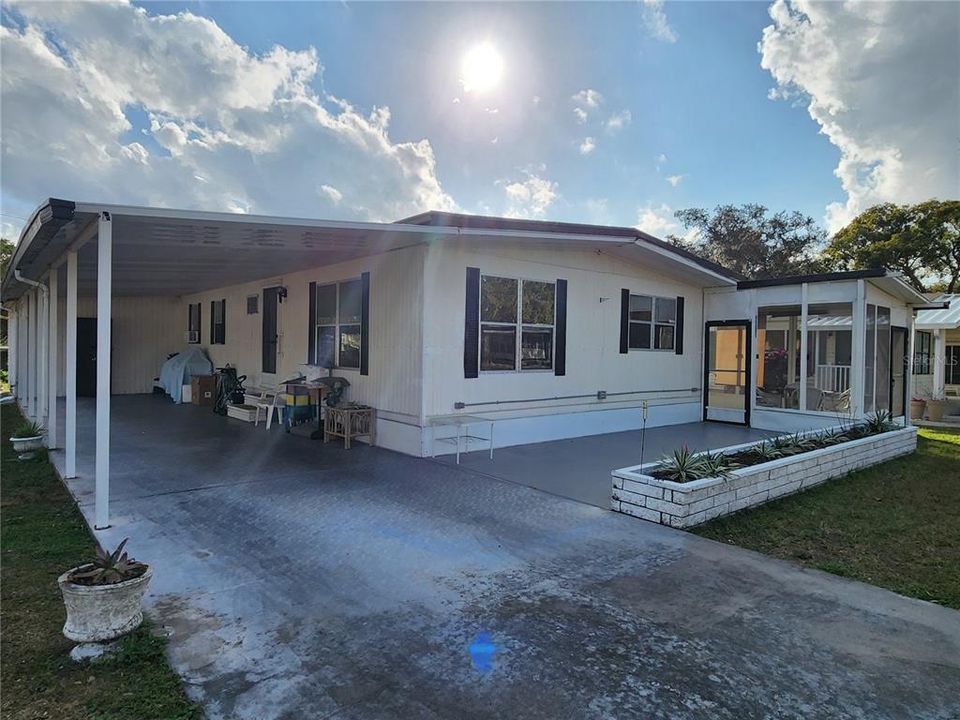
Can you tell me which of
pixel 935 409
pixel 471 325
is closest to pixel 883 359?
pixel 935 409

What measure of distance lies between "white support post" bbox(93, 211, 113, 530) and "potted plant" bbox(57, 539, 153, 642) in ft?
6.35

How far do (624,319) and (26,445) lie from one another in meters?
9.07

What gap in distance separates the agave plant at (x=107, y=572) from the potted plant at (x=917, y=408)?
16.6 metres

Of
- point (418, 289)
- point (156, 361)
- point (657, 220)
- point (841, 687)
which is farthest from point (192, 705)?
point (657, 220)

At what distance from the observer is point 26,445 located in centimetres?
712

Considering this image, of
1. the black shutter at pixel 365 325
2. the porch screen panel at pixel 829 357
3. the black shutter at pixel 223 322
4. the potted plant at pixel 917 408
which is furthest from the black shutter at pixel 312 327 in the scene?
the potted plant at pixel 917 408

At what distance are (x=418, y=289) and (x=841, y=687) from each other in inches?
232

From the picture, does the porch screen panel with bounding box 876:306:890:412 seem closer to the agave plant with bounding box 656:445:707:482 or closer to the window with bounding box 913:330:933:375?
the window with bounding box 913:330:933:375

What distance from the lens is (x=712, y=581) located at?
3.72 meters

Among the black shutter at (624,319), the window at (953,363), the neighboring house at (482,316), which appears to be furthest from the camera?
the window at (953,363)

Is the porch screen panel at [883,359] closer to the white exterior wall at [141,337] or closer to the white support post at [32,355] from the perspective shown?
the white support post at [32,355]

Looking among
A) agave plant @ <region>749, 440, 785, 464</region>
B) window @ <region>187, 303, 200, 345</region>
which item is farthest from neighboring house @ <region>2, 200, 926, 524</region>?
agave plant @ <region>749, 440, 785, 464</region>

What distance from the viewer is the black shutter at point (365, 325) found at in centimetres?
827

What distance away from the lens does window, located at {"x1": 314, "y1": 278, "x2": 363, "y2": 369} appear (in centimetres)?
868
